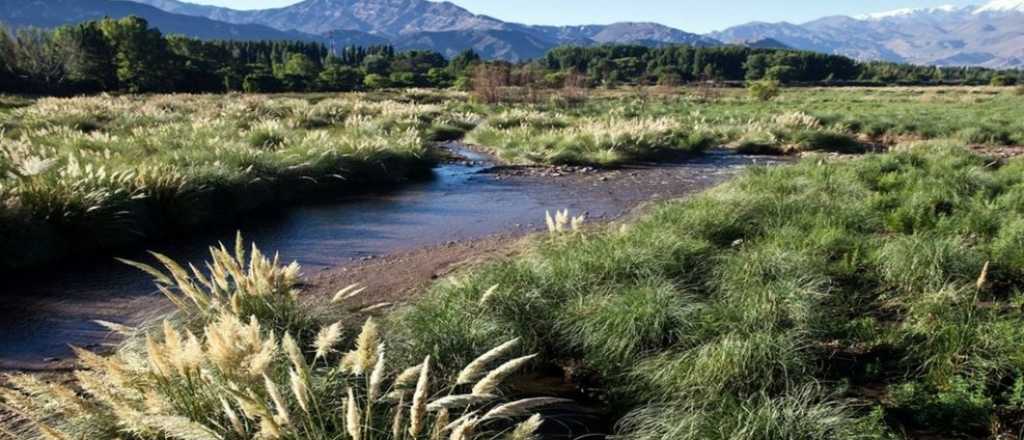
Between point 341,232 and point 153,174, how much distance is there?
248cm

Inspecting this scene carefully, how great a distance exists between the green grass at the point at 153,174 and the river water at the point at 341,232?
368 mm

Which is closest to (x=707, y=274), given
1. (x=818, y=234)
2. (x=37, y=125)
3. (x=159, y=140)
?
(x=818, y=234)

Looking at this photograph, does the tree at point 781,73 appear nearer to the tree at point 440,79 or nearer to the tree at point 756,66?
the tree at point 756,66

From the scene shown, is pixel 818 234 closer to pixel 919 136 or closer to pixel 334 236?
pixel 334 236

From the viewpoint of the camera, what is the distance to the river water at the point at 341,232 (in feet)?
17.2

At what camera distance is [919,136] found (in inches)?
781

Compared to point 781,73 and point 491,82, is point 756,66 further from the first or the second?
point 491,82

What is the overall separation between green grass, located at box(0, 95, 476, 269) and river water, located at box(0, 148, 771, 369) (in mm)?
368

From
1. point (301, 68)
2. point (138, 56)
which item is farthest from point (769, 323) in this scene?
point (301, 68)

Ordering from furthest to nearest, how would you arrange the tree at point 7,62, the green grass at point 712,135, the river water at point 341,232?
the tree at point 7,62, the green grass at point 712,135, the river water at point 341,232

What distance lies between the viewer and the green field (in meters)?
2.51

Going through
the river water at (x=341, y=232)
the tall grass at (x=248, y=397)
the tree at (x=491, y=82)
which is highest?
the tree at (x=491, y=82)

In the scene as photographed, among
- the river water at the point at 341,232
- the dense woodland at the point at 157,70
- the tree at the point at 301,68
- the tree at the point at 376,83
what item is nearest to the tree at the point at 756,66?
the dense woodland at the point at 157,70

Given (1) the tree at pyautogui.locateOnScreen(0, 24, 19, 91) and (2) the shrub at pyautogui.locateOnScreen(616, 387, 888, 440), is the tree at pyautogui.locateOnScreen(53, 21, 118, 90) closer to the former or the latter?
(1) the tree at pyautogui.locateOnScreen(0, 24, 19, 91)
